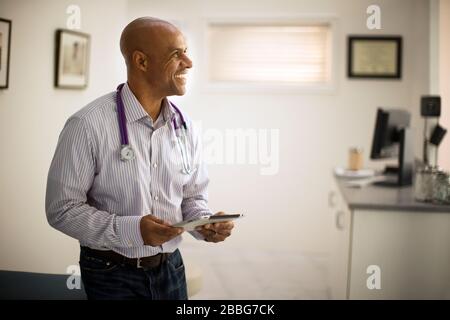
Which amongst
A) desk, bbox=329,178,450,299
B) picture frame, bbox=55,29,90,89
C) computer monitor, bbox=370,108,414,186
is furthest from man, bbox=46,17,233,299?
computer monitor, bbox=370,108,414,186

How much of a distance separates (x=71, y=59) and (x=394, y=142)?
1857 mm

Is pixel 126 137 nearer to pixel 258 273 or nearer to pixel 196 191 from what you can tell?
pixel 196 191

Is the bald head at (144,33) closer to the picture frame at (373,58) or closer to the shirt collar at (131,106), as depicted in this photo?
the shirt collar at (131,106)

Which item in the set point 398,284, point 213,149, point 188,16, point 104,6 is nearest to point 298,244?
point 213,149

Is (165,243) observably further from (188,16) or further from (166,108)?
(188,16)

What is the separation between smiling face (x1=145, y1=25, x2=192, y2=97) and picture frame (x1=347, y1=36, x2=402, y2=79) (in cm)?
238

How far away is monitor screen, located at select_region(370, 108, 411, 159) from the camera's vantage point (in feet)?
9.21

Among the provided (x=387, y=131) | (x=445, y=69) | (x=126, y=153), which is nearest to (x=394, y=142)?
(x=387, y=131)

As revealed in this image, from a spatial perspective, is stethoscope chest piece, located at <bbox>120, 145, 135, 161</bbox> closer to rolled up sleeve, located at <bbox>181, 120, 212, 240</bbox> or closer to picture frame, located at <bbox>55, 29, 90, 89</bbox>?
rolled up sleeve, located at <bbox>181, 120, 212, 240</bbox>

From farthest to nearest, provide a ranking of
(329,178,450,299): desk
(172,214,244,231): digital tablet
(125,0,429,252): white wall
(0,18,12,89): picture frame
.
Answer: (125,0,429,252): white wall → (329,178,450,299): desk → (0,18,12,89): picture frame → (172,214,244,231): digital tablet

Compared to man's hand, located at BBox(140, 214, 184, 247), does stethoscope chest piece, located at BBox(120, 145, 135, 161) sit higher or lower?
higher

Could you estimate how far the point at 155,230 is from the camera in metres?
1.22
